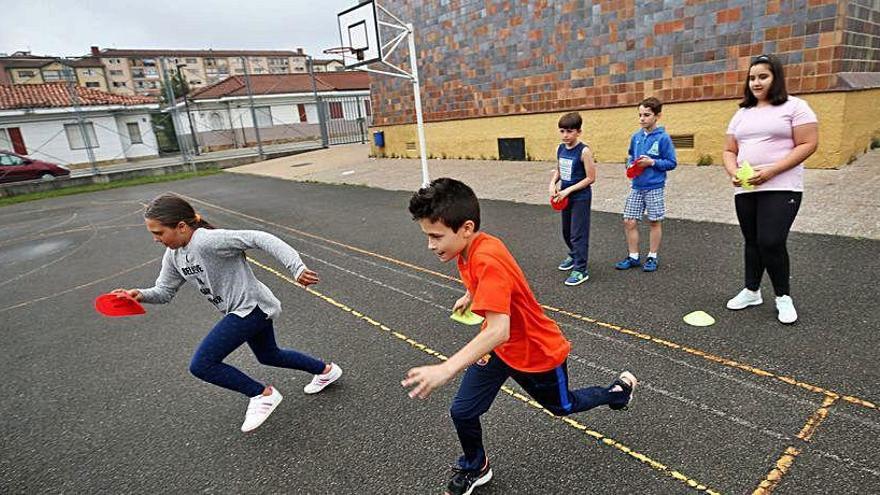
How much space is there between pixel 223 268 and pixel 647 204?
156 inches

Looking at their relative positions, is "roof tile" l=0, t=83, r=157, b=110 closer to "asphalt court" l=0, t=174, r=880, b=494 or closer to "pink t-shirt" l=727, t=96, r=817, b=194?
"asphalt court" l=0, t=174, r=880, b=494

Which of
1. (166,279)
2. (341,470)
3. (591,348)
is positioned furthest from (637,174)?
(166,279)

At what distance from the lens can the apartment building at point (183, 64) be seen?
3150 inches

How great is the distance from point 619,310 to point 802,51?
7.83 m

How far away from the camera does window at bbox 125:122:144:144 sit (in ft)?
107

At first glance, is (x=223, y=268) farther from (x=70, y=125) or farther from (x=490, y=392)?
(x=70, y=125)

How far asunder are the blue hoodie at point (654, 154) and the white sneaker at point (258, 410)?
3.88 metres

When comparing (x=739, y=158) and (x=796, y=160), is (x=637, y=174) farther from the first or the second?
(x=796, y=160)

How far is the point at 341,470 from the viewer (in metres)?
2.65

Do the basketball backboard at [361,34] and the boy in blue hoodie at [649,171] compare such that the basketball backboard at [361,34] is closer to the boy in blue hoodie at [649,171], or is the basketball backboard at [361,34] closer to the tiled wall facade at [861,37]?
the boy in blue hoodie at [649,171]

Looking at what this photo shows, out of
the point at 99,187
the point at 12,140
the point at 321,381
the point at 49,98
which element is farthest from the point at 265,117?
the point at 321,381

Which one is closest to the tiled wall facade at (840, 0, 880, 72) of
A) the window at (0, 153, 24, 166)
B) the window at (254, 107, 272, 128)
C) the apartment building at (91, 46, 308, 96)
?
the window at (0, 153, 24, 166)

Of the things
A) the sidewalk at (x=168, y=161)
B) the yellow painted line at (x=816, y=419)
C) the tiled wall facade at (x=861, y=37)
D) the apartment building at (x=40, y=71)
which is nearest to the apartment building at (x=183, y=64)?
the apartment building at (x=40, y=71)

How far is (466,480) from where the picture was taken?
239cm
